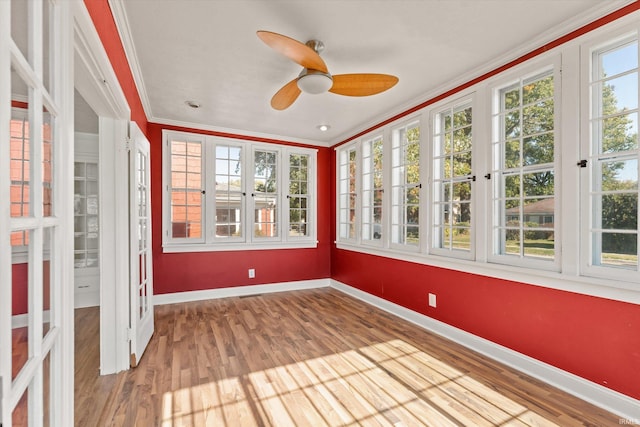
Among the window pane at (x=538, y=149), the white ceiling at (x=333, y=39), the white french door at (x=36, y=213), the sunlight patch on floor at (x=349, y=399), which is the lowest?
the sunlight patch on floor at (x=349, y=399)

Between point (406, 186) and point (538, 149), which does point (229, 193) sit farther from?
point (538, 149)

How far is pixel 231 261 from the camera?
456cm

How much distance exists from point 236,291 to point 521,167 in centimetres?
393

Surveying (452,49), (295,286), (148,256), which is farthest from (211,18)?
(295,286)

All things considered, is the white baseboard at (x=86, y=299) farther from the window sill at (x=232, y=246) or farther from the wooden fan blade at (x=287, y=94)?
the wooden fan blade at (x=287, y=94)

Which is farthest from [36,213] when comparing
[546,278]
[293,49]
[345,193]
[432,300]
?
[345,193]

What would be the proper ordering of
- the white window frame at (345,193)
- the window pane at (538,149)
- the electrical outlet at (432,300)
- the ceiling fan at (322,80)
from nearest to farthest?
the ceiling fan at (322,80)
the window pane at (538,149)
the electrical outlet at (432,300)
the white window frame at (345,193)

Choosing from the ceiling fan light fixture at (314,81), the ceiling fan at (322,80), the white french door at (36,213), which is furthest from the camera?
the ceiling fan light fixture at (314,81)

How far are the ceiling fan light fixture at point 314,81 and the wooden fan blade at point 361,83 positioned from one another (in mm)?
93

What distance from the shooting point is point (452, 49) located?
7.93 feet

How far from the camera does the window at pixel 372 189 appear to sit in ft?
13.8

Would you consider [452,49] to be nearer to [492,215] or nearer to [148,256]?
[492,215]

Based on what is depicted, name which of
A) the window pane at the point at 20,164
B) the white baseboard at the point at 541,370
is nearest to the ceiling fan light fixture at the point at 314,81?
the window pane at the point at 20,164

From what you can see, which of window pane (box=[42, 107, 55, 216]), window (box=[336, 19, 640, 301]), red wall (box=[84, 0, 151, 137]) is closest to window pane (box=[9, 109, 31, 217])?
window pane (box=[42, 107, 55, 216])
